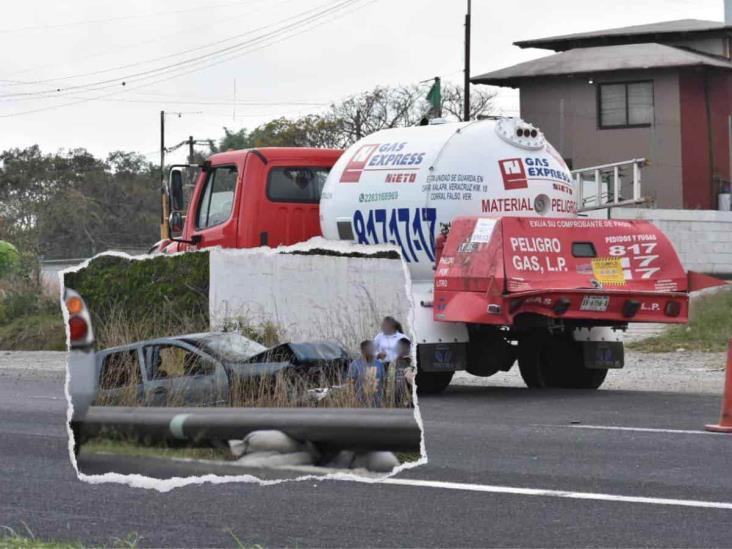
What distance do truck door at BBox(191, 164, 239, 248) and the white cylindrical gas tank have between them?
9.97ft

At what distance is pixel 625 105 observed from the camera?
139ft

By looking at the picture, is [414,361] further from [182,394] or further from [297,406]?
[182,394]

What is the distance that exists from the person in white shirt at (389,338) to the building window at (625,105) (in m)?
41.1

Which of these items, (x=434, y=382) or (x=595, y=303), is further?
(x=434, y=382)

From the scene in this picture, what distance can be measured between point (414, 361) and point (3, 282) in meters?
3.43

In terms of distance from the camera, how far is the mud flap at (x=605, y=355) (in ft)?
48.1

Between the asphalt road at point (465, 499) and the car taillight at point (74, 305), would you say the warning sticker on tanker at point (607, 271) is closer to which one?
the asphalt road at point (465, 499)

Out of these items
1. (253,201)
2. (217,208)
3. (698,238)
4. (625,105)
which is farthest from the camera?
(625,105)

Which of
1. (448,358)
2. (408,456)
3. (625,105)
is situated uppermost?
(625,105)

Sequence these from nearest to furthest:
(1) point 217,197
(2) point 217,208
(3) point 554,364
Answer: (2) point 217,208
(1) point 217,197
(3) point 554,364

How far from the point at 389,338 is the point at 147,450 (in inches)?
13.7

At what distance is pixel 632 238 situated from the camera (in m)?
13.4

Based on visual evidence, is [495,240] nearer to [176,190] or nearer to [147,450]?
[176,190]

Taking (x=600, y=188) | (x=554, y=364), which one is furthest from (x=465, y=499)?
(x=600, y=188)
